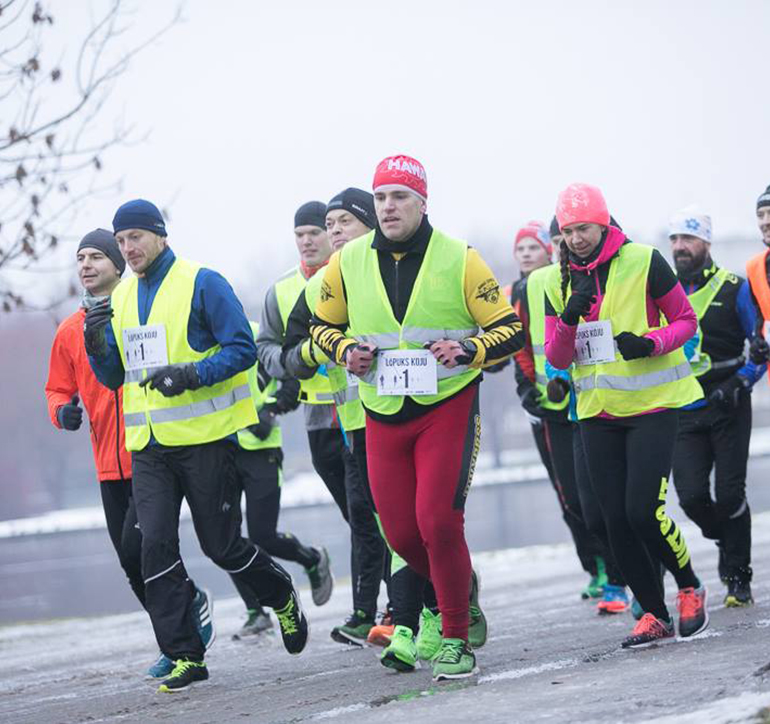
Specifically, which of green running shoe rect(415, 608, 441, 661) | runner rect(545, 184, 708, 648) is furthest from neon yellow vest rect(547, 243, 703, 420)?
green running shoe rect(415, 608, 441, 661)

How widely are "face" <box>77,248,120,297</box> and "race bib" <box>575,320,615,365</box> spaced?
2.56 metres

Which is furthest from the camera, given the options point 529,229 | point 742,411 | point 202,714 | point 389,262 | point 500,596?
point 500,596

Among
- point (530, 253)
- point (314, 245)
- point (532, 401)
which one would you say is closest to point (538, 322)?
point (532, 401)

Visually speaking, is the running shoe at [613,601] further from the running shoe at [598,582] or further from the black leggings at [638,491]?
the black leggings at [638,491]

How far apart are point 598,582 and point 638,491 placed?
12.1 ft

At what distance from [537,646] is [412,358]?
2100mm

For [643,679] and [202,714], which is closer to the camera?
[643,679]

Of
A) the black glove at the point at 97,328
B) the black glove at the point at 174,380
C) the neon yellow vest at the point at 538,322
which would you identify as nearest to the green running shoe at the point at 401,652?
the black glove at the point at 174,380

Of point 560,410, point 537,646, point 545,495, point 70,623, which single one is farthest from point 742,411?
point 545,495

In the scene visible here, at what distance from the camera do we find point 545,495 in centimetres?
6353

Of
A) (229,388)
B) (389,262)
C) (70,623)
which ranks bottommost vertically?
(70,623)

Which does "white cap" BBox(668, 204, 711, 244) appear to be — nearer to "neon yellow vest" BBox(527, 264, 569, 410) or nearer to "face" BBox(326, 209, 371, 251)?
"neon yellow vest" BBox(527, 264, 569, 410)

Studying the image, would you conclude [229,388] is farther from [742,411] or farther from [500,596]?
[500,596]

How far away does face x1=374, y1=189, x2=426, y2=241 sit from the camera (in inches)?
270
